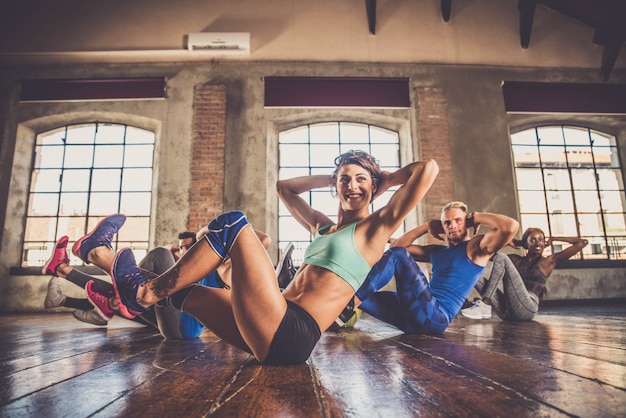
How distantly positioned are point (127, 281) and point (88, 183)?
4.85 metres

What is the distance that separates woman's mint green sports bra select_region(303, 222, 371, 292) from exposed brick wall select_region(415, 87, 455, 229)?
12.3 feet

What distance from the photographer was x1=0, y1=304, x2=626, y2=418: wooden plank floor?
0.80 m

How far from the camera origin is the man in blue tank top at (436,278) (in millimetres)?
1978

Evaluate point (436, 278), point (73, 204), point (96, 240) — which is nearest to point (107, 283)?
point (96, 240)

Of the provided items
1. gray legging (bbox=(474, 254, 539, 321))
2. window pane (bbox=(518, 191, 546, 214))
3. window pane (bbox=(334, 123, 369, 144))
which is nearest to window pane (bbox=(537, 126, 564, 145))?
window pane (bbox=(518, 191, 546, 214))

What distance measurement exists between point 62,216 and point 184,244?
2842 mm

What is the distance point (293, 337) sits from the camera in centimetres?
119

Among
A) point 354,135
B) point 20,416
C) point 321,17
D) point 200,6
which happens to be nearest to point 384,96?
point 354,135

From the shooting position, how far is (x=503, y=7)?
5652mm

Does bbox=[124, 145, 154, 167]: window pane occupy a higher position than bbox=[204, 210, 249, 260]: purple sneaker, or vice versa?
bbox=[124, 145, 154, 167]: window pane

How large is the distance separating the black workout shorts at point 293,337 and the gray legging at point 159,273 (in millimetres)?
880

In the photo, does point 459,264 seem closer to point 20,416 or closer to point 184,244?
point 20,416

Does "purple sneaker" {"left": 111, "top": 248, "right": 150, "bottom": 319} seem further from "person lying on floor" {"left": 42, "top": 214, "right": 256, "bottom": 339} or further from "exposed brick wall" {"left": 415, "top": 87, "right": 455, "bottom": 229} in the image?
"exposed brick wall" {"left": 415, "top": 87, "right": 455, "bottom": 229}

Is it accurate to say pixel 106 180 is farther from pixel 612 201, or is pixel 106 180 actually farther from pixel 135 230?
pixel 612 201
